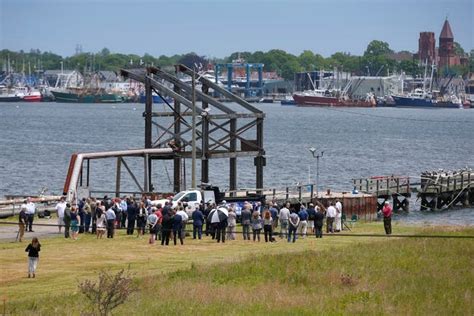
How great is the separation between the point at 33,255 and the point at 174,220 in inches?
298

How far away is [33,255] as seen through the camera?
31.5 meters

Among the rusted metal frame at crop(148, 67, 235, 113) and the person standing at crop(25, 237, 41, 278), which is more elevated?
the rusted metal frame at crop(148, 67, 235, 113)

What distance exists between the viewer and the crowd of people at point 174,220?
38906 mm

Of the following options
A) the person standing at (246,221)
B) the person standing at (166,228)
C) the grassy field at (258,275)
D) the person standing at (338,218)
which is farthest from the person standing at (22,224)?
the person standing at (338,218)

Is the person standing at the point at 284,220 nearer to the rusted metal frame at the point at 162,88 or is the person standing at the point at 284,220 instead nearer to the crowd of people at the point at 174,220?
the crowd of people at the point at 174,220

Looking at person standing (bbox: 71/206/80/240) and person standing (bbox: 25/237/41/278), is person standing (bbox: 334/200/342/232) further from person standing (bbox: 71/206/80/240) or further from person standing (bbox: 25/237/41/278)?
person standing (bbox: 25/237/41/278)

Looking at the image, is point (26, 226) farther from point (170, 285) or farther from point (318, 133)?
point (318, 133)

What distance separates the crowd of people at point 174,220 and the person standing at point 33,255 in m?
6.39

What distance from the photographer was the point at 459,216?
65.8 m

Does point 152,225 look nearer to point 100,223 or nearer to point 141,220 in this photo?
point 100,223

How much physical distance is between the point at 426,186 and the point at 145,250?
3519 centimetres

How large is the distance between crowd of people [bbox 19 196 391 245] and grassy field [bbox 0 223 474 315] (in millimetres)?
529

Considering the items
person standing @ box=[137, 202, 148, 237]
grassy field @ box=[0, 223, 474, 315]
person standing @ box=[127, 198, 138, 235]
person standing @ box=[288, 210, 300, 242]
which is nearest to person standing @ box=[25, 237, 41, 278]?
grassy field @ box=[0, 223, 474, 315]

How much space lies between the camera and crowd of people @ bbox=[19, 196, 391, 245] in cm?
3891
